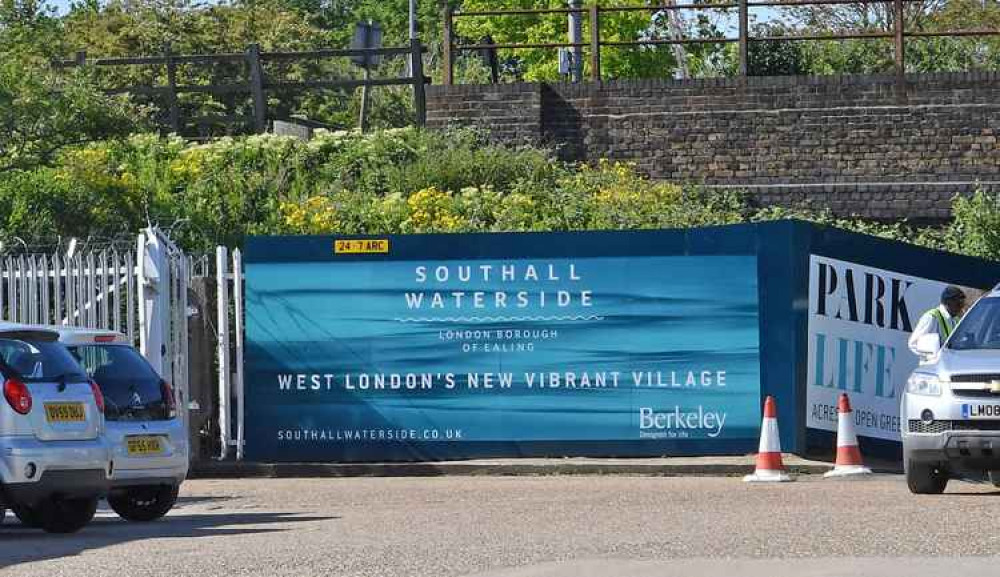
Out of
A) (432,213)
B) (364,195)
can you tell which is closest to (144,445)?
(432,213)

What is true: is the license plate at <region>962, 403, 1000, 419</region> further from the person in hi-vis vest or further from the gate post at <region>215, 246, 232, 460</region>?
the gate post at <region>215, 246, 232, 460</region>

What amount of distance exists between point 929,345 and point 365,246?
6534 millimetres

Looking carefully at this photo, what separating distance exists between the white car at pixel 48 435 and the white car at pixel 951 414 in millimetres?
6275

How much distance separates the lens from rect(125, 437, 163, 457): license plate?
1542 centimetres

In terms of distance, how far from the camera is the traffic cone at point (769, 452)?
18344 mm

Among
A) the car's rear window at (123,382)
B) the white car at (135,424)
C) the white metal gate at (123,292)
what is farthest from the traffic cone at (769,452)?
the white metal gate at (123,292)

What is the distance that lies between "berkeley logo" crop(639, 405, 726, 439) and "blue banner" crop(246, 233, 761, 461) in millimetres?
14

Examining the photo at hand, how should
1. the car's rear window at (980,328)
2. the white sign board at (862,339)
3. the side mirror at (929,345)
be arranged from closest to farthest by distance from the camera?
the side mirror at (929,345)
the car's rear window at (980,328)
the white sign board at (862,339)

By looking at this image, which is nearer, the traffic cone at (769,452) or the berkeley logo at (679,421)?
the traffic cone at (769,452)

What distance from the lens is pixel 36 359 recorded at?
47.5 feet

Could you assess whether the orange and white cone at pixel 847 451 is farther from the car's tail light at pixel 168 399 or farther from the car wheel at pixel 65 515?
the car wheel at pixel 65 515

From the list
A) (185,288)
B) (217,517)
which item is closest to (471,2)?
(185,288)

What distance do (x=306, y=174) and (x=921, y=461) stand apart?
1653 cm

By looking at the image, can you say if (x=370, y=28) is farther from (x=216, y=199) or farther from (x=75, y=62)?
(x=216, y=199)
